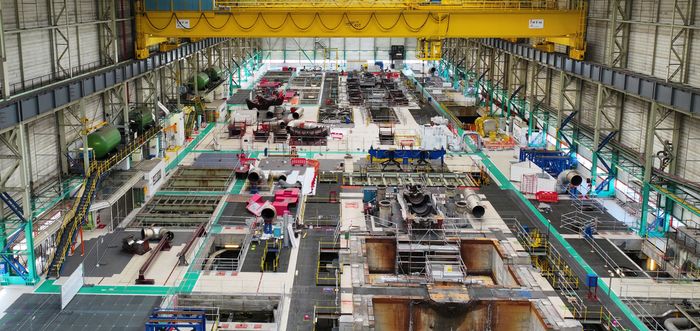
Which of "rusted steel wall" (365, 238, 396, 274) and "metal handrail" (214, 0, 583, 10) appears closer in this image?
"rusted steel wall" (365, 238, 396, 274)

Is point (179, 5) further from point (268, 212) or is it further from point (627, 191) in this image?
point (627, 191)

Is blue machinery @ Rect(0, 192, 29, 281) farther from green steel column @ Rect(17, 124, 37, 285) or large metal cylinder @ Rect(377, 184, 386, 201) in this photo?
large metal cylinder @ Rect(377, 184, 386, 201)

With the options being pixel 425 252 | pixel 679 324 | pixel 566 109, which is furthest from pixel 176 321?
pixel 566 109

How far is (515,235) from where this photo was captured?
30594mm

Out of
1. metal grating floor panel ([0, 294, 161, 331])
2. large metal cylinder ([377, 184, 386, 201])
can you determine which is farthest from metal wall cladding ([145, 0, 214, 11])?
metal grating floor panel ([0, 294, 161, 331])

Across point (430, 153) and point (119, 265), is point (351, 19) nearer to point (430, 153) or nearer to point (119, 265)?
point (430, 153)

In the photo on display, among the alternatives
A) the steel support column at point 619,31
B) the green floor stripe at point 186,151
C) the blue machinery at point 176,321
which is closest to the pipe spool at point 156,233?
the blue machinery at point 176,321

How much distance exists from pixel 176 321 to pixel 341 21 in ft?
76.5

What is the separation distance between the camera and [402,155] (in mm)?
41062

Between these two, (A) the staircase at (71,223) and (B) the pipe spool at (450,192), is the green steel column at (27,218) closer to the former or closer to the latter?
(A) the staircase at (71,223)

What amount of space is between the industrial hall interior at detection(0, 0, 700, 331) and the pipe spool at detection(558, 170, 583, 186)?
0.52 ft

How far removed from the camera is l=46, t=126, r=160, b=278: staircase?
2653cm

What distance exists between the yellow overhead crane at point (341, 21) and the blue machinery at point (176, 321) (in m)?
21.6

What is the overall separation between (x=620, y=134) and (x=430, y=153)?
10.5 m
